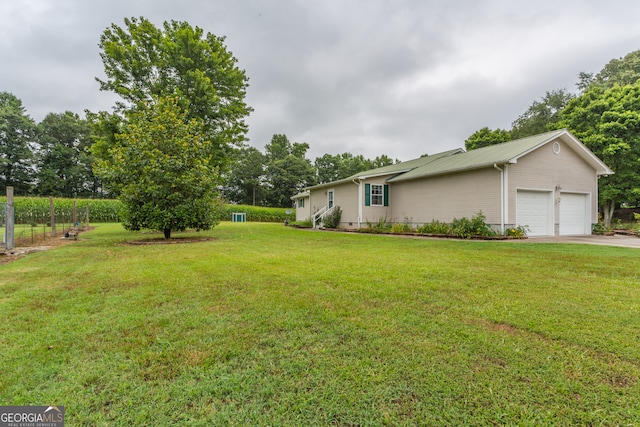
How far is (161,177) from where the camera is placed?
9609mm

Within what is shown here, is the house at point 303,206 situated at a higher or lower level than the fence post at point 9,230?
higher

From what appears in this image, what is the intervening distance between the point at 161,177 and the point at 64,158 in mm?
39328

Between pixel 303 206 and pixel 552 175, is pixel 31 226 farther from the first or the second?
pixel 552 175

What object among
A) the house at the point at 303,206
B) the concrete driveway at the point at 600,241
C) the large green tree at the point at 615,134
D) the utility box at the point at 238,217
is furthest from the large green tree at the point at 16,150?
the large green tree at the point at 615,134

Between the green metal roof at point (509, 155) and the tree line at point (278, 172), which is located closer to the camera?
the green metal roof at point (509, 155)

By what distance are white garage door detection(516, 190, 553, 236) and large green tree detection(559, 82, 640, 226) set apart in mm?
7249

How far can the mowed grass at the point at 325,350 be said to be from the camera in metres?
1.55

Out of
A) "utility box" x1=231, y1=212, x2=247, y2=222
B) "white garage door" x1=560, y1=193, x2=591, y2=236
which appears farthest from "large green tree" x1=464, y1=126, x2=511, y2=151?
"utility box" x1=231, y1=212, x2=247, y2=222

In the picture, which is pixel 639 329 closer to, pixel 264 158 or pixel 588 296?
pixel 588 296

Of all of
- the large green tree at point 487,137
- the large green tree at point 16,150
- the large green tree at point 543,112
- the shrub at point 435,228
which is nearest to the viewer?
the shrub at point 435,228

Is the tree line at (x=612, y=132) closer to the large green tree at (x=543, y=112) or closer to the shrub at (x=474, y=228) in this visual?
the large green tree at (x=543, y=112)

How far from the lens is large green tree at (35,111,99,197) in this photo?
3494 cm

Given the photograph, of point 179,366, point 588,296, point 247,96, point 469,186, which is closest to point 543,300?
point 588,296

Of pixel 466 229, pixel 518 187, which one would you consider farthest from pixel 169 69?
pixel 518 187
